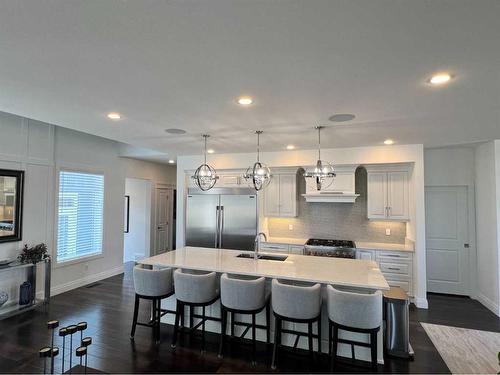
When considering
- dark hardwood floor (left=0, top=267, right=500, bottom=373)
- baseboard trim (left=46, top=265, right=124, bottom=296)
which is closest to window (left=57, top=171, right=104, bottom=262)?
baseboard trim (left=46, top=265, right=124, bottom=296)

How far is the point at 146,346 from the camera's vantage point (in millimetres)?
3143

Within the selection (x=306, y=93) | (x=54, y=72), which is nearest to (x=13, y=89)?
(x=54, y=72)

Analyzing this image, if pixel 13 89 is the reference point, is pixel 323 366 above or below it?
below

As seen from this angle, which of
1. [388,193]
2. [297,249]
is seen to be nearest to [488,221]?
[388,193]

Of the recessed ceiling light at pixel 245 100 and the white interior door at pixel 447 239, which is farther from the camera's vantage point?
the white interior door at pixel 447 239

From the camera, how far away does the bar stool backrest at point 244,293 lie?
2857mm

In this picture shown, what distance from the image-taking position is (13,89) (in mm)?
2461

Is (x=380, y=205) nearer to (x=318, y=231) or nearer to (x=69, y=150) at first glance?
(x=318, y=231)

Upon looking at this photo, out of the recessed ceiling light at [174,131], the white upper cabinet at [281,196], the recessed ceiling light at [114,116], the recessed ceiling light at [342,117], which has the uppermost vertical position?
the recessed ceiling light at [174,131]

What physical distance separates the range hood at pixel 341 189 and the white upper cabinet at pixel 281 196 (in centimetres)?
45

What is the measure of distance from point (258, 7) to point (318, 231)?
4.83m

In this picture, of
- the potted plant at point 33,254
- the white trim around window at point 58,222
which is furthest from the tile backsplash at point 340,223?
the potted plant at point 33,254

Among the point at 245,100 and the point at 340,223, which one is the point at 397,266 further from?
the point at 245,100

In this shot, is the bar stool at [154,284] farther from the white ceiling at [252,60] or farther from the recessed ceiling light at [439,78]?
the recessed ceiling light at [439,78]
